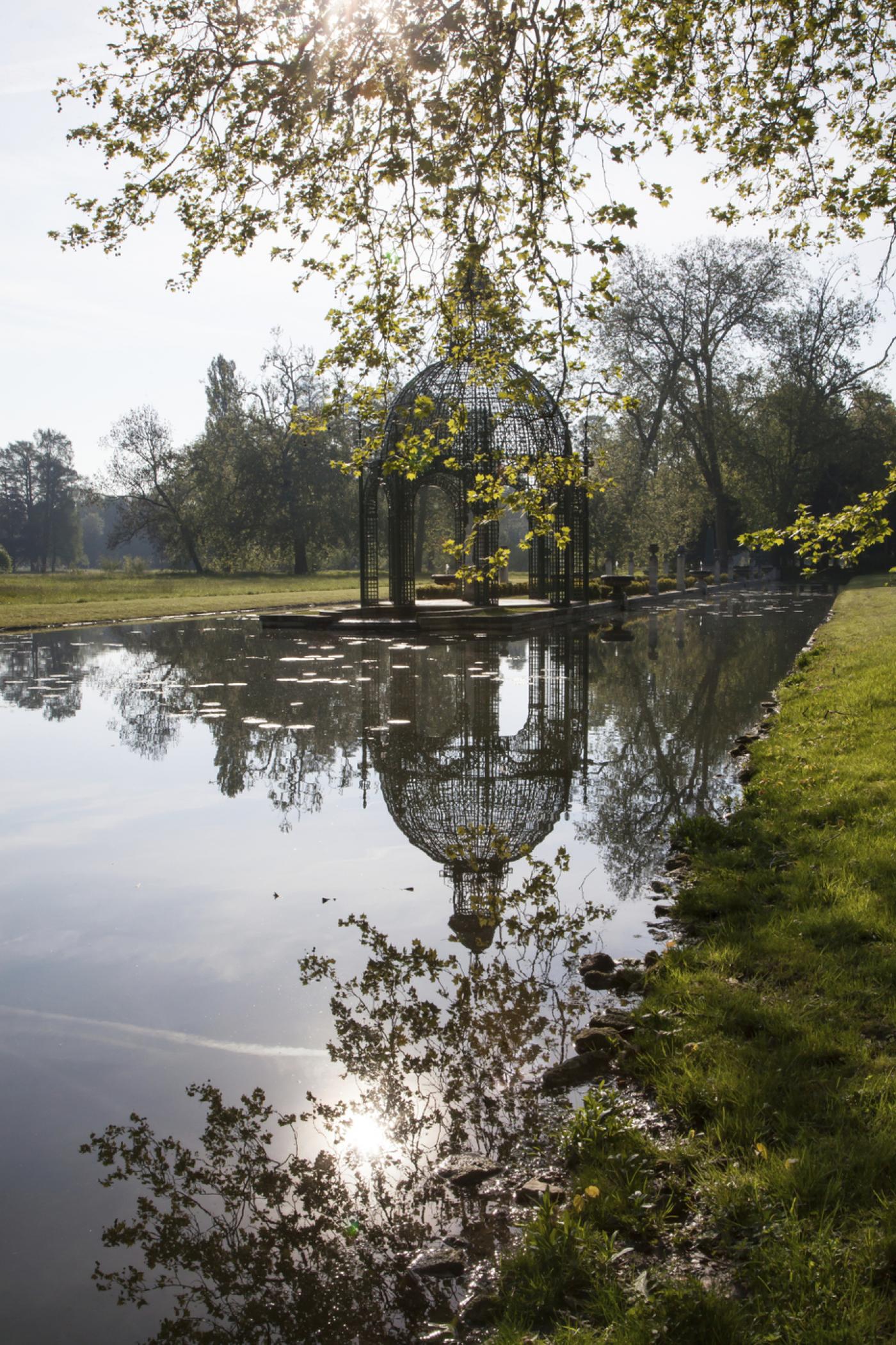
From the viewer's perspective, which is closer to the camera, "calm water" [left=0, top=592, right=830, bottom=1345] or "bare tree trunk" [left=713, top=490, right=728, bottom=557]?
"calm water" [left=0, top=592, right=830, bottom=1345]

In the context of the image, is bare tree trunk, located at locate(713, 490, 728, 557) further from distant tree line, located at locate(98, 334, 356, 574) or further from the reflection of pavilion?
the reflection of pavilion

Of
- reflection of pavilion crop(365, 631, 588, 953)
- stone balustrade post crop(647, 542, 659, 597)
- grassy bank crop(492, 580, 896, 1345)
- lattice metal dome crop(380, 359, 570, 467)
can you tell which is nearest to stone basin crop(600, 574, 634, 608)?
stone balustrade post crop(647, 542, 659, 597)

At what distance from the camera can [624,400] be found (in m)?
7.80

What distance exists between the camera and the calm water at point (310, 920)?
8.92 feet

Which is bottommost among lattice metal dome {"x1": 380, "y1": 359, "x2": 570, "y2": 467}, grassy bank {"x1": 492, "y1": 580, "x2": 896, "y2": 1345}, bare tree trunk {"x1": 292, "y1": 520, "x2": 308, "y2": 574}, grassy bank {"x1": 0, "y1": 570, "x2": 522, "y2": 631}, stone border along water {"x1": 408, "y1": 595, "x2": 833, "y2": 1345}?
stone border along water {"x1": 408, "y1": 595, "x2": 833, "y2": 1345}

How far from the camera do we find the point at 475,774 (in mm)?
7352

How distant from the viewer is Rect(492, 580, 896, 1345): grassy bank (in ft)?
6.65

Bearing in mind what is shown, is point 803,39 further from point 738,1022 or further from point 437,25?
point 738,1022

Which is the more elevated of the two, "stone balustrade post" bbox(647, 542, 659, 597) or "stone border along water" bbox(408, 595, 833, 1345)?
"stone balustrade post" bbox(647, 542, 659, 597)

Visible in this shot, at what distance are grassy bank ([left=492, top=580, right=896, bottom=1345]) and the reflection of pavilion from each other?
3.57 ft

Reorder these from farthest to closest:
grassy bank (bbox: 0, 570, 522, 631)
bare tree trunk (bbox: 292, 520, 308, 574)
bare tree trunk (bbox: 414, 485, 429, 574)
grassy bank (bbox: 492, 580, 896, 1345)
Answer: bare tree trunk (bbox: 414, 485, 429, 574), bare tree trunk (bbox: 292, 520, 308, 574), grassy bank (bbox: 0, 570, 522, 631), grassy bank (bbox: 492, 580, 896, 1345)

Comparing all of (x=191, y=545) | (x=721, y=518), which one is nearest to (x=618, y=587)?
(x=721, y=518)

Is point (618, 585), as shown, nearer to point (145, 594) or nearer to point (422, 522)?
point (145, 594)

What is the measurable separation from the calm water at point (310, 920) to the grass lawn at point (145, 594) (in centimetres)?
1600
